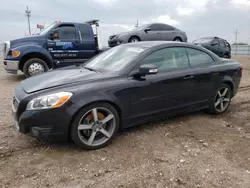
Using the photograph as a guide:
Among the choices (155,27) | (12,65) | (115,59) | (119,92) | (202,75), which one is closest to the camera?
(119,92)

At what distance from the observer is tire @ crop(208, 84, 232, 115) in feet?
14.1

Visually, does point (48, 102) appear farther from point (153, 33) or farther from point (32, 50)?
point (153, 33)

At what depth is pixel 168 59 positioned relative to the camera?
3727 mm

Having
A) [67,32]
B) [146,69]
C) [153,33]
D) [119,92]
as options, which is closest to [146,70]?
[146,69]

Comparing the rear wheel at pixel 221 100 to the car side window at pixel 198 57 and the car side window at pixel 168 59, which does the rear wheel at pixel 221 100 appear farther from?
the car side window at pixel 168 59

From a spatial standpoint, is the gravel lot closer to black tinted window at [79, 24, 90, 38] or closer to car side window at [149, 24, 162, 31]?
black tinted window at [79, 24, 90, 38]

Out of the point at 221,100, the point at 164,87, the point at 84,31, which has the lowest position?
the point at 221,100

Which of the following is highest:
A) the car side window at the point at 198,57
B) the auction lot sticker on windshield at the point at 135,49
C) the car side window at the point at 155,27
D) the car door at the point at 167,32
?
the car side window at the point at 155,27

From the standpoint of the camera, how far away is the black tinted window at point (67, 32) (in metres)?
7.85

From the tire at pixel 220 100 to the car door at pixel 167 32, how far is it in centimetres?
827

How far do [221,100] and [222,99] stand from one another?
0.03 meters

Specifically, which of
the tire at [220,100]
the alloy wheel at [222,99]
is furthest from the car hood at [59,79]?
the alloy wheel at [222,99]

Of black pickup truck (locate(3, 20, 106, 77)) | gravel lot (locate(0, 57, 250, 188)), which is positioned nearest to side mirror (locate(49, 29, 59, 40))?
black pickup truck (locate(3, 20, 106, 77))

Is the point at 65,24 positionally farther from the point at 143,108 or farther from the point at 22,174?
the point at 22,174
